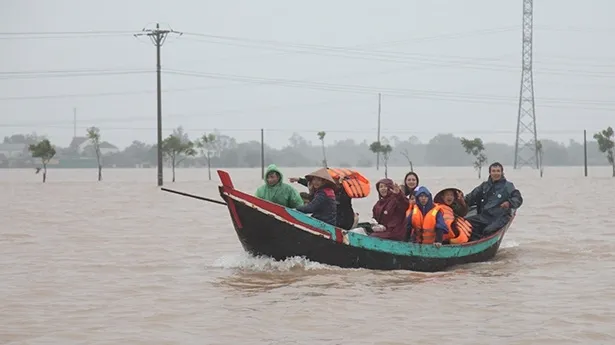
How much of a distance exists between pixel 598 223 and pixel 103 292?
13919 mm

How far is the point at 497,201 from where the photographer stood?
1512 cm

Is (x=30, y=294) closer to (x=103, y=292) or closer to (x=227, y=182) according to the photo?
(x=103, y=292)

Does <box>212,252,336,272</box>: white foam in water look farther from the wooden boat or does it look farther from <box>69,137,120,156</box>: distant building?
<box>69,137,120,156</box>: distant building

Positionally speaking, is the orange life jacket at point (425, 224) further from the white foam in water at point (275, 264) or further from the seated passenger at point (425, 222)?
the white foam in water at point (275, 264)

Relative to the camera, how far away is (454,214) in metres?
14.6

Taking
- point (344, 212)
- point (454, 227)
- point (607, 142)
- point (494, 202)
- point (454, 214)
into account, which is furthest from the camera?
point (607, 142)

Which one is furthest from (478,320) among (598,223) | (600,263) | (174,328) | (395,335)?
(598,223)

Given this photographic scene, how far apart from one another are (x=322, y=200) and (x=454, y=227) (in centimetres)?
225

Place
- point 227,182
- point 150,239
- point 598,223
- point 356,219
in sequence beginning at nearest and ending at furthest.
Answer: point 227,182 < point 356,219 < point 150,239 < point 598,223

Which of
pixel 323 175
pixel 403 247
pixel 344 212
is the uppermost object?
pixel 323 175

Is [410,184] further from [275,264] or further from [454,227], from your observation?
[275,264]

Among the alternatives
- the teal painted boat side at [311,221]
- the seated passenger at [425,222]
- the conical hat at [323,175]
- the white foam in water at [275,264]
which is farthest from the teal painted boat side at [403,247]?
the conical hat at [323,175]

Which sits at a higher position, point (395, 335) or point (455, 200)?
point (455, 200)

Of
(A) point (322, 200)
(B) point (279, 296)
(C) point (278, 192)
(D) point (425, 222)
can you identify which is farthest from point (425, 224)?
(B) point (279, 296)
